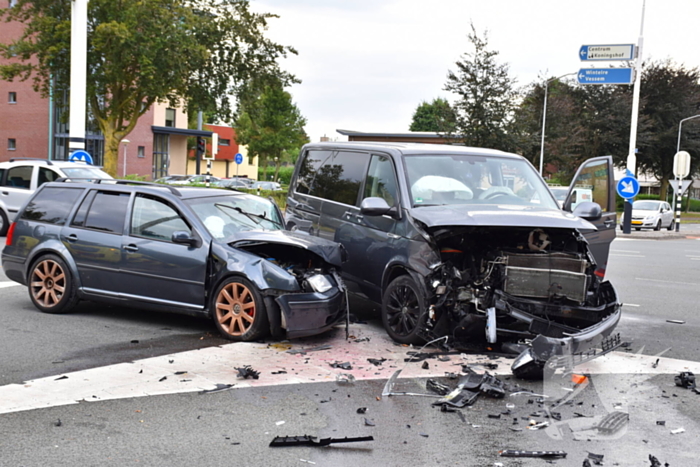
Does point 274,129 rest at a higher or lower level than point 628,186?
higher

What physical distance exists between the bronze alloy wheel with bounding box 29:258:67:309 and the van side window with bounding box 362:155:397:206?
347cm

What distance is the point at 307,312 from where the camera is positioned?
266 inches

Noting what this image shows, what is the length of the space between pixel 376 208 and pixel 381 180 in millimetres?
804

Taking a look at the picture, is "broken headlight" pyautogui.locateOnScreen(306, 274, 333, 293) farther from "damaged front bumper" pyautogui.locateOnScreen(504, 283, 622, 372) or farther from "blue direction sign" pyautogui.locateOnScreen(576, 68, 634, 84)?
"blue direction sign" pyautogui.locateOnScreen(576, 68, 634, 84)

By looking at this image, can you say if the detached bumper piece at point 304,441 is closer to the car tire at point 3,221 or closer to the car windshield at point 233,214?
the car windshield at point 233,214

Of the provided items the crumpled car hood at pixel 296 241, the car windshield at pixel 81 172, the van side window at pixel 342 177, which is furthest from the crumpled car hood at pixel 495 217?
the car windshield at pixel 81 172

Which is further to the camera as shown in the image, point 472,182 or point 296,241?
point 472,182

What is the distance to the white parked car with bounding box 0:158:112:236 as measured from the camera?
55.0 ft

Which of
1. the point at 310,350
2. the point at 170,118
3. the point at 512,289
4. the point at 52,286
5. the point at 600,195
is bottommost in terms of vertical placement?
the point at 310,350

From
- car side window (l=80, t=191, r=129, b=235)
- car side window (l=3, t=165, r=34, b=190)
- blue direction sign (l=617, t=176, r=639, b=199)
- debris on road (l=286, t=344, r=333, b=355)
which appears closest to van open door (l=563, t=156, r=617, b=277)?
debris on road (l=286, t=344, r=333, b=355)

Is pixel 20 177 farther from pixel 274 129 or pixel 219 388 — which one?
pixel 274 129

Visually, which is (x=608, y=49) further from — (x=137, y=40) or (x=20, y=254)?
(x=20, y=254)

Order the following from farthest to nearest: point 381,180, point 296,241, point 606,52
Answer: point 606,52
point 381,180
point 296,241

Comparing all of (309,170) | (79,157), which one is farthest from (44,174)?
(309,170)
